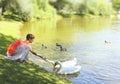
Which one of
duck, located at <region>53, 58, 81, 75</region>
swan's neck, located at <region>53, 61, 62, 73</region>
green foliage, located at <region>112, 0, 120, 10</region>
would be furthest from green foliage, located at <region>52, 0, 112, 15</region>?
swan's neck, located at <region>53, 61, 62, 73</region>

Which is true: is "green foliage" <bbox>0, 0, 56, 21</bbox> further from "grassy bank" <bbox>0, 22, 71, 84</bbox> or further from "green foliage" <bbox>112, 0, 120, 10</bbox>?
"green foliage" <bbox>112, 0, 120, 10</bbox>

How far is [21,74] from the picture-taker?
13.8 metres

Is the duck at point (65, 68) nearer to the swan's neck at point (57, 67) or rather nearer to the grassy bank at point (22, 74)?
the swan's neck at point (57, 67)

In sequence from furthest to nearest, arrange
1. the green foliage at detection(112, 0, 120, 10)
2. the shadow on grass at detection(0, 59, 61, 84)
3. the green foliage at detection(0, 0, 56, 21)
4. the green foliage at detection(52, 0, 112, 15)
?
the green foliage at detection(112, 0, 120, 10), the green foliage at detection(52, 0, 112, 15), the green foliage at detection(0, 0, 56, 21), the shadow on grass at detection(0, 59, 61, 84)

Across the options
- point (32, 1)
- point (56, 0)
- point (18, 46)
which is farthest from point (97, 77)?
point (56, 0)

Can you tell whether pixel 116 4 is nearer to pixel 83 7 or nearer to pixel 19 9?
pixel 83 7

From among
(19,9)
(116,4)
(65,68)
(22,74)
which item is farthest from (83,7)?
(22,74)

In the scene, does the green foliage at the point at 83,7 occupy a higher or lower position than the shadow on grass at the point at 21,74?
higher

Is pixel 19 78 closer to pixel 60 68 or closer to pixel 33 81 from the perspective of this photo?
pixel 33 81

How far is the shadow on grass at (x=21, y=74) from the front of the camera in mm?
12883

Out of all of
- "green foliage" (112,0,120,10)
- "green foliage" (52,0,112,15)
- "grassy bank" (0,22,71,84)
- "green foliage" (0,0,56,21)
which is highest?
"green foliage" (112,0,120,10)

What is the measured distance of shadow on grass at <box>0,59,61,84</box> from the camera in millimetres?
12883

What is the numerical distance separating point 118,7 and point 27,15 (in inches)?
4007

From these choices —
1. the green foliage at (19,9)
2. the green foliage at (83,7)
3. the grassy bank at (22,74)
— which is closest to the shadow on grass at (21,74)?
the grassy bank at (22,74)
